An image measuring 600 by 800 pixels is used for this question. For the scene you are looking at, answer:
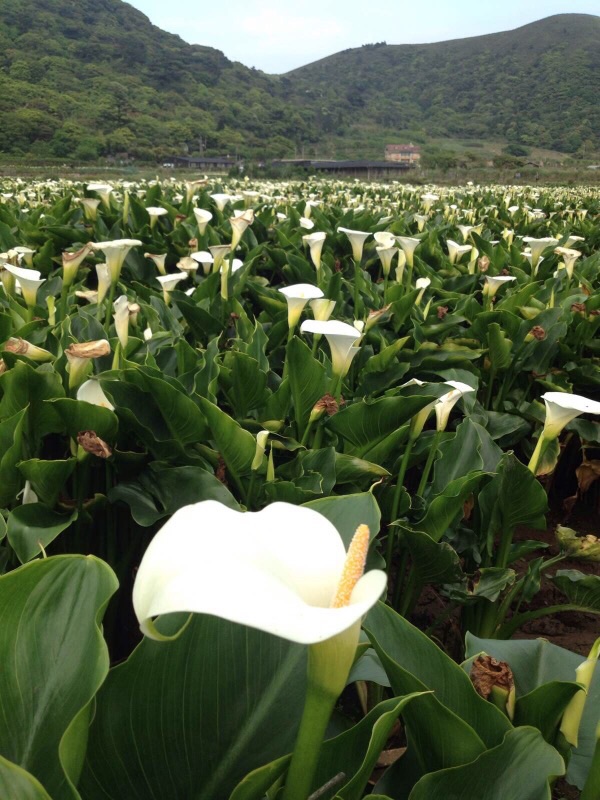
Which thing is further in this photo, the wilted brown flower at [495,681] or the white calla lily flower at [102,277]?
the white calla lily flower at [102,277]

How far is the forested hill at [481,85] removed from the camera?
88.0 metres

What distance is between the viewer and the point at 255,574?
542 millimetres

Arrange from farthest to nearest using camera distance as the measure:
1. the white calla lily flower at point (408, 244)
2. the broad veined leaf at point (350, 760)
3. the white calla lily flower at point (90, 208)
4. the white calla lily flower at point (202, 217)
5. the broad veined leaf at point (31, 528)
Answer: the white calla lily flower at point (90, 208)
the white calla lily flower at point (202, 217)
the white calla lily flower at point (408, 244)
the broad veined leaf at point (31, 528)
the broad veined leaf at point (350, 760)

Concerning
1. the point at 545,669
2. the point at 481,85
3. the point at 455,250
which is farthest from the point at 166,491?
the point at 481,85

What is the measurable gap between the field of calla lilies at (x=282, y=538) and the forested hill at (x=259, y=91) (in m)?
43.2

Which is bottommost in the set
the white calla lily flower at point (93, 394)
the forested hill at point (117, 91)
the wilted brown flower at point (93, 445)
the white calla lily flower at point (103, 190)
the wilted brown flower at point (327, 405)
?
the wilted brown flower at point (327, 405)

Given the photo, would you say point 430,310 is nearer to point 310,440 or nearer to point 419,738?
point 310,440

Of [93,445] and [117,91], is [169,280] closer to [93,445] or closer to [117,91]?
[93,445]

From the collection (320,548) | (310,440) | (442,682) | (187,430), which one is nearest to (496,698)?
(442,682)

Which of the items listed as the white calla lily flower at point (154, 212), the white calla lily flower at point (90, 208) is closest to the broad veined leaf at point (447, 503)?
the white calla lily flower at point (154, 212)

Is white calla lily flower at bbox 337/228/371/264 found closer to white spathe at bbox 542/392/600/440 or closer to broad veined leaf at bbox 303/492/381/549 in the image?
white spathe at bbox 542/392/600/440

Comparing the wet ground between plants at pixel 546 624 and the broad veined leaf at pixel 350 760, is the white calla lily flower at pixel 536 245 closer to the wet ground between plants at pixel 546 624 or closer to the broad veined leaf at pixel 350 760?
the wet ground between plants at pixel 546 624

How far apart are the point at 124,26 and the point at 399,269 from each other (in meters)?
108

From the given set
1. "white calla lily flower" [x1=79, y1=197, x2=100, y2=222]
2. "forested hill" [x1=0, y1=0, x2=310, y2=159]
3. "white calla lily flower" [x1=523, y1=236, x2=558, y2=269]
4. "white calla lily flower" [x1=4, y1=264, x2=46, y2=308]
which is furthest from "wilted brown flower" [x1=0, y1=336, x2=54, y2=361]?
"forested hill" [x1=0, y1=0, x2=310, y2=159]
